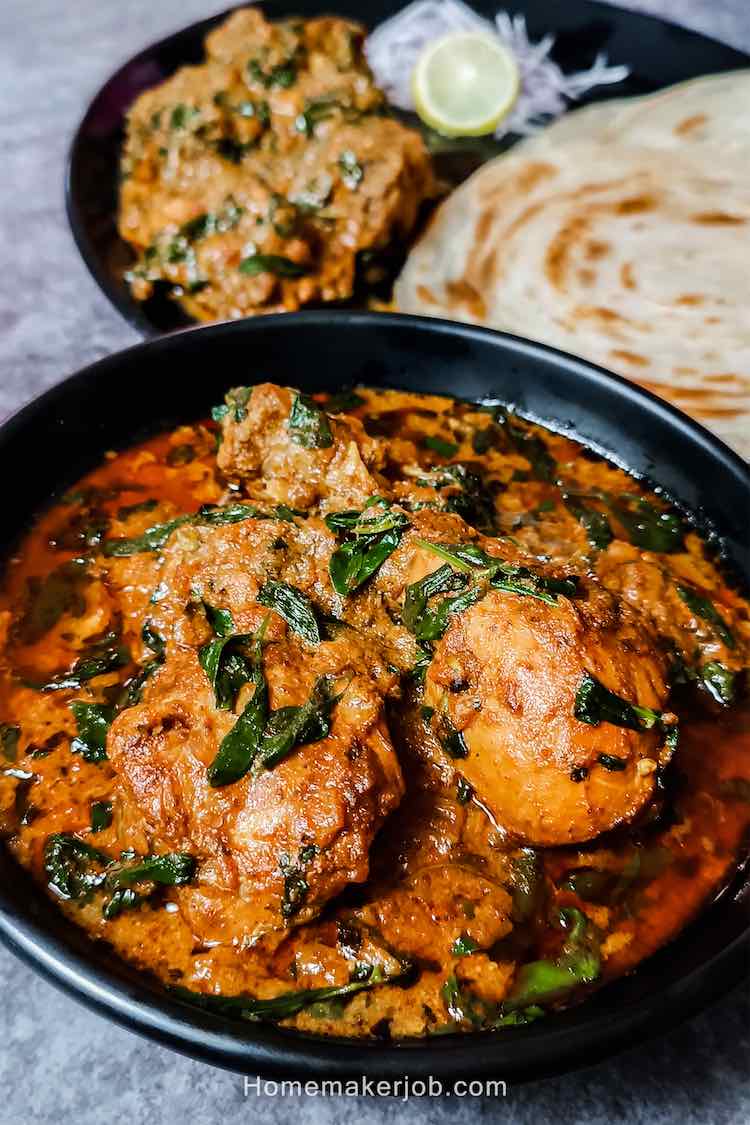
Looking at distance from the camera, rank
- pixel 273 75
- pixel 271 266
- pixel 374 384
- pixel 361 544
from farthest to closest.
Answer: pixel 273 75 → pixel 271 266 → pixel 374 384 → pixel 361 544

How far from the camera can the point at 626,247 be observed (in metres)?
4.14

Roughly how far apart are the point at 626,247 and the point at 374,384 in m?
1.77

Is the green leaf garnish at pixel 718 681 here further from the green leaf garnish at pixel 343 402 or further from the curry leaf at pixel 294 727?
the green leaf garnish at pixel 343 402

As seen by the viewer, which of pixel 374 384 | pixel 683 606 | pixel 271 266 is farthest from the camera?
pixel 271 266

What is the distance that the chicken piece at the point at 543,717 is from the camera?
1873 mm

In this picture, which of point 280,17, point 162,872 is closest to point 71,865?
point 162,872

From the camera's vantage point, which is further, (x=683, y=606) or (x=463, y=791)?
(x=683, y=606)

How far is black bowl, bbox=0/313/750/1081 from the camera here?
5.24ft

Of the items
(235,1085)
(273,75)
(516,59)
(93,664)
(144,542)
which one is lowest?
(235,1085)

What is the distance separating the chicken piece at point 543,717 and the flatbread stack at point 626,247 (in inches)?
69.9

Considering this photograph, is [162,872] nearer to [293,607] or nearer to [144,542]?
[293,607]

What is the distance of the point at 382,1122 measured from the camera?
2229 mm

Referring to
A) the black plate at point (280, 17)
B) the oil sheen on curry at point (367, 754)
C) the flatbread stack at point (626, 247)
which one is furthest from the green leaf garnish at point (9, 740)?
the flatbread stack at point (626, 247)

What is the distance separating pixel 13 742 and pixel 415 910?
0.94 m
